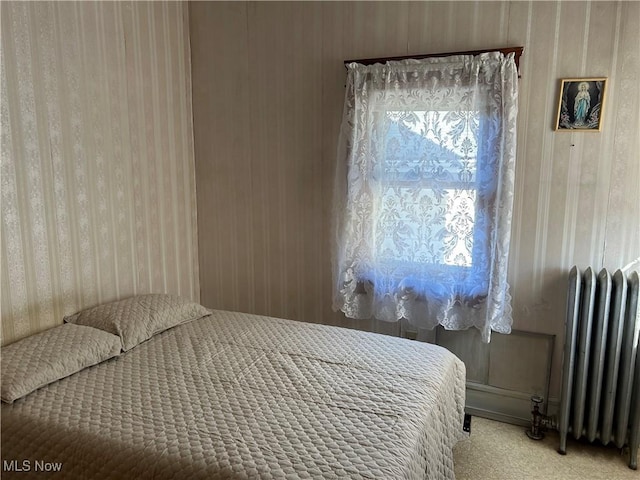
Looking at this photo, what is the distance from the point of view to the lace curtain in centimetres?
252

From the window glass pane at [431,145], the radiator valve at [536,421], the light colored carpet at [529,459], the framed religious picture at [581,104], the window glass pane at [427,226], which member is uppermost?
the framed religious picture at [581,104]

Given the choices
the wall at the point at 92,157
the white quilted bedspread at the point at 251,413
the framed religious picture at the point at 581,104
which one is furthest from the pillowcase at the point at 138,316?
the framed religious picture at the point at 581,104

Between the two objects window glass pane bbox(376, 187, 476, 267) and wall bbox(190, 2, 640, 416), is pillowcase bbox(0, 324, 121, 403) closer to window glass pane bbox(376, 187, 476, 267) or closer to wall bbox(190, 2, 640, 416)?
wall bbox(190, 2, 640, 416)

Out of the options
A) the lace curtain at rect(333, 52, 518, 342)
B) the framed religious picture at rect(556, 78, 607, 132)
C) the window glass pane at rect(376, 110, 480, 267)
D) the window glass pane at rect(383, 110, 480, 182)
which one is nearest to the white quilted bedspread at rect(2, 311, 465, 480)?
the lace curtain at rect(333, 52, 518, 342)

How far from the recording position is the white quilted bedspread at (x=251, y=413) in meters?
1.49

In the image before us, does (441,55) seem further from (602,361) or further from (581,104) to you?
(602,361)

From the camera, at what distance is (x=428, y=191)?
A: 266 centimetres

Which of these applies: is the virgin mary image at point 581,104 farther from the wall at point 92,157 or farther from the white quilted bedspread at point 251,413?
the wall at point 92,157

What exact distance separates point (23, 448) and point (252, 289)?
6.04 ft

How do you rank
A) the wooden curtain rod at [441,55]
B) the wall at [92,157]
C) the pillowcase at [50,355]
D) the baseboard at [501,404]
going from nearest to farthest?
the pillowcase at [50,355], the wall at [92,157], the wooden curtain rod at [441,55], the baseboard at [501,404]

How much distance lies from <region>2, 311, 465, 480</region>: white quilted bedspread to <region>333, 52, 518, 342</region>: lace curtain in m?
0.49

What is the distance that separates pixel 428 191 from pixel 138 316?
1666 millimetres

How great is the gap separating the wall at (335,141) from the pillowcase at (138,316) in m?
0.77

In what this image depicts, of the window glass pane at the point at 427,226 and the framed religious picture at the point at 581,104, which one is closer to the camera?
the framed religious picture at the point at 581,104
